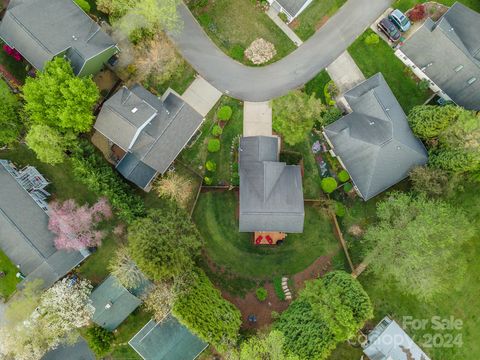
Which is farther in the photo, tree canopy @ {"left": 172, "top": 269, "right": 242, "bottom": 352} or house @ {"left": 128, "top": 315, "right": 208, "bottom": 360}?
house @ {"left": 128, "top": 315, "right": 208, "bottom": 360}

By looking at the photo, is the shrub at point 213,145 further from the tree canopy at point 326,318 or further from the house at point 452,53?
the house at point 452,53

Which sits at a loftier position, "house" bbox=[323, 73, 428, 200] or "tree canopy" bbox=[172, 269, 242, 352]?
"house" bbox=[323, 73, 428, 200]

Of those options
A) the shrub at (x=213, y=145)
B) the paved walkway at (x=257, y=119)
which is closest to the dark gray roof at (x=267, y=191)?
the paved walkway at (x=257, y=119)

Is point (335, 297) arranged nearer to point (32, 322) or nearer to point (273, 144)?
point (273, 144)

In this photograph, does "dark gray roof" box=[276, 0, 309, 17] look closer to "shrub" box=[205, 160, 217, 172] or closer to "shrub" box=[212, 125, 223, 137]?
"shrub" box=[212, 125, 223, 137]

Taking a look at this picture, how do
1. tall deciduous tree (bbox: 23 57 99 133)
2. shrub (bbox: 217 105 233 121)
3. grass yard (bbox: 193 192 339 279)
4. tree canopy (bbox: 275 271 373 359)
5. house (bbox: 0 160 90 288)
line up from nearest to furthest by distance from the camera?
1. tree canopy (bbox: 275 271 373 359)
2. tall deciduous tree (bbox: 23 57 99 133)
3. house (bbox: 0 160 90 288)
4. grass yard (bbox: 193 192 339 279)
5. shrub (bbox: 217 105 233 121)

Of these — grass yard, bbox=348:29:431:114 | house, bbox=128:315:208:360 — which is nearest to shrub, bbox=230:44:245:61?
grass yard, bbox=348:29:431:114

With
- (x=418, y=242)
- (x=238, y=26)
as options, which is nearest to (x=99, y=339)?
(x=418, y=242)
